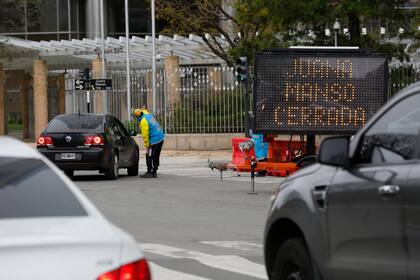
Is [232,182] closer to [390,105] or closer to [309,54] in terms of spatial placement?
[309,54]

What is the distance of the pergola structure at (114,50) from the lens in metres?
44.5

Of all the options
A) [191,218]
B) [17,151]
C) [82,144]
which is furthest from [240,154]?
[17,151]

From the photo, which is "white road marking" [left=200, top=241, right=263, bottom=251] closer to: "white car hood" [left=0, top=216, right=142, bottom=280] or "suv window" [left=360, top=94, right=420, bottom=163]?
"suv window" [left=360, top=94, right=420, bottom=163]

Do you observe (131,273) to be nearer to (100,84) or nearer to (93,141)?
(93,141)

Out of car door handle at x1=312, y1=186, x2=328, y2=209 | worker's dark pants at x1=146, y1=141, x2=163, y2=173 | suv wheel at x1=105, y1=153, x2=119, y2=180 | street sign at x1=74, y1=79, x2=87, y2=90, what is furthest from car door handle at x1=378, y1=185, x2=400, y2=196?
street sign at x1=74, y1=79, x2=87, y2=90

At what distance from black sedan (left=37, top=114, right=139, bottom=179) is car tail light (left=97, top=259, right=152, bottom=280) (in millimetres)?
18607

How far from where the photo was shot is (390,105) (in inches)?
255

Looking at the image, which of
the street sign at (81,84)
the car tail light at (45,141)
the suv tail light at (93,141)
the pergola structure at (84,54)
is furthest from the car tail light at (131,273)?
the pergola structure at (84,54)

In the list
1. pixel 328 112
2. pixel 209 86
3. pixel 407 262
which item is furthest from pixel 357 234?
pixel 209 86

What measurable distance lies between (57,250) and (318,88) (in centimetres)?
1459

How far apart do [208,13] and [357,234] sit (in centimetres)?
3629

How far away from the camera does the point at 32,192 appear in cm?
539

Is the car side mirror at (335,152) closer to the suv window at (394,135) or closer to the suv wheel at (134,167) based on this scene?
the suv window at (394,135)

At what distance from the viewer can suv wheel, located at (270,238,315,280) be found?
22.4 ft
